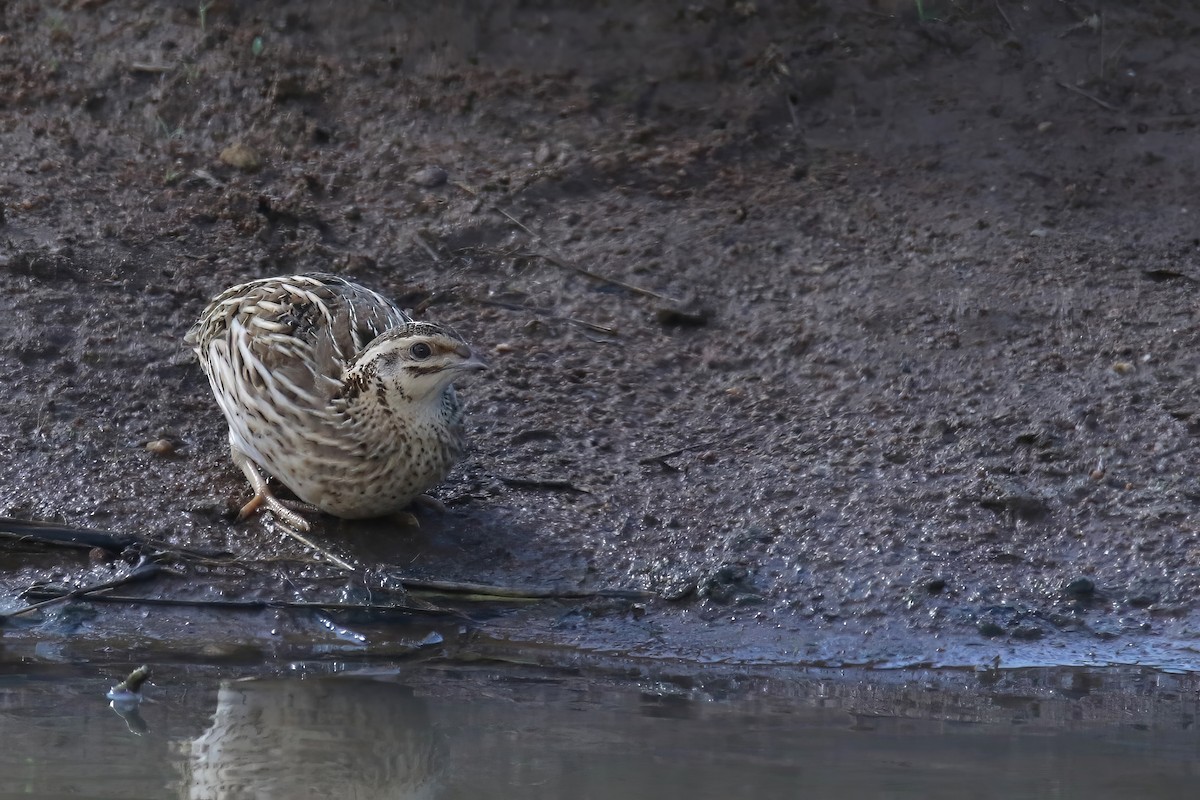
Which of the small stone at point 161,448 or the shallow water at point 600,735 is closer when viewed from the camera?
the shallow water at point 600,735

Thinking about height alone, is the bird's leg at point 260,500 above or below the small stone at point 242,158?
below

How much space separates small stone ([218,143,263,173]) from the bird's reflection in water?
408 cm

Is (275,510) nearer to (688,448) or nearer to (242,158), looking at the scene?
(688,448)

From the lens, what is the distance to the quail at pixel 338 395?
21.2 feet

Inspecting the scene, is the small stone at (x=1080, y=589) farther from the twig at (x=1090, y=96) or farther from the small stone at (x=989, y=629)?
the twig at (x=1090, y=96)

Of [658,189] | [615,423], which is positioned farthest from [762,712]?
[658,189]

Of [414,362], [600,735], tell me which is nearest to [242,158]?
[414,362]

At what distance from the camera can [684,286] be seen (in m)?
8.58

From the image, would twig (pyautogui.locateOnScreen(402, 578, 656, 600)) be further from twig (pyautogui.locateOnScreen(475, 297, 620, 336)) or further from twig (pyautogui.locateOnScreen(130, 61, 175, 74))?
twig (pyautogui.locateOnScreen(130, 61, 175, 74))

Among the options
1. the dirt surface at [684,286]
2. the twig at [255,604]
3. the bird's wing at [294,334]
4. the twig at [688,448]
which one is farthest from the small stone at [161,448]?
the twig at [688,448]

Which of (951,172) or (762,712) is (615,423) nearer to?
(762,712)

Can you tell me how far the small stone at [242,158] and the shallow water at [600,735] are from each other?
393 cm

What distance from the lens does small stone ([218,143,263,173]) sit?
9.27m

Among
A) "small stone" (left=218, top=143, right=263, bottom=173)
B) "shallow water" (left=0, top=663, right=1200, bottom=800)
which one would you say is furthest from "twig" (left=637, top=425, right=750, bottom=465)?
"small stone" (left=218, top=143, right=263, bottom=173)
